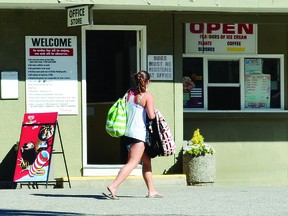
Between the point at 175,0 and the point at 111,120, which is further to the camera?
the point at 175,0

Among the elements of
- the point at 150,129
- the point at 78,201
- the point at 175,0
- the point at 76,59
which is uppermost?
the point at 175,0

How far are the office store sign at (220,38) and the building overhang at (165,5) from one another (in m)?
1.52

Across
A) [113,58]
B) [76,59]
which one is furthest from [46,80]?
[113,58]

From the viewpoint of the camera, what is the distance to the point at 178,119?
14836mm

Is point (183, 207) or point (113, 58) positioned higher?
point (113, 58)

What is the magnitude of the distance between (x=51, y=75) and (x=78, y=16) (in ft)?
4.23

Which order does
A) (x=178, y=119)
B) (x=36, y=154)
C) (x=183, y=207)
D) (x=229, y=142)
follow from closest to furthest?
1. (x=183, y=207)
2. (x=36, y=154)
3. (x=178, y=119)
4. (x=229, y=142)

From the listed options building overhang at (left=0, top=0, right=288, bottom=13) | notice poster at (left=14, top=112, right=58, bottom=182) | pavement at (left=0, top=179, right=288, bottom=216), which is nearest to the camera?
pavement at (left=0, top=179, right=288, bottom=216)

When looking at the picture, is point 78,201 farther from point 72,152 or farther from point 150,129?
point 72,152

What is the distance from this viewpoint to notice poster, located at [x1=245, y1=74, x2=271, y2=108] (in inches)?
632

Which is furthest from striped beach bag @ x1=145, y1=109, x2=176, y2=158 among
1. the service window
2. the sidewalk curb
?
the service window

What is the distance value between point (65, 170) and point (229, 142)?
3.42m

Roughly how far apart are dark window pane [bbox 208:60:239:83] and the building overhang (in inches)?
72.2

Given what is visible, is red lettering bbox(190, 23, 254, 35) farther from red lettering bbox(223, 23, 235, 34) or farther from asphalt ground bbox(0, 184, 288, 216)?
asphalt ground bbox(0, 184, 288, 216)
